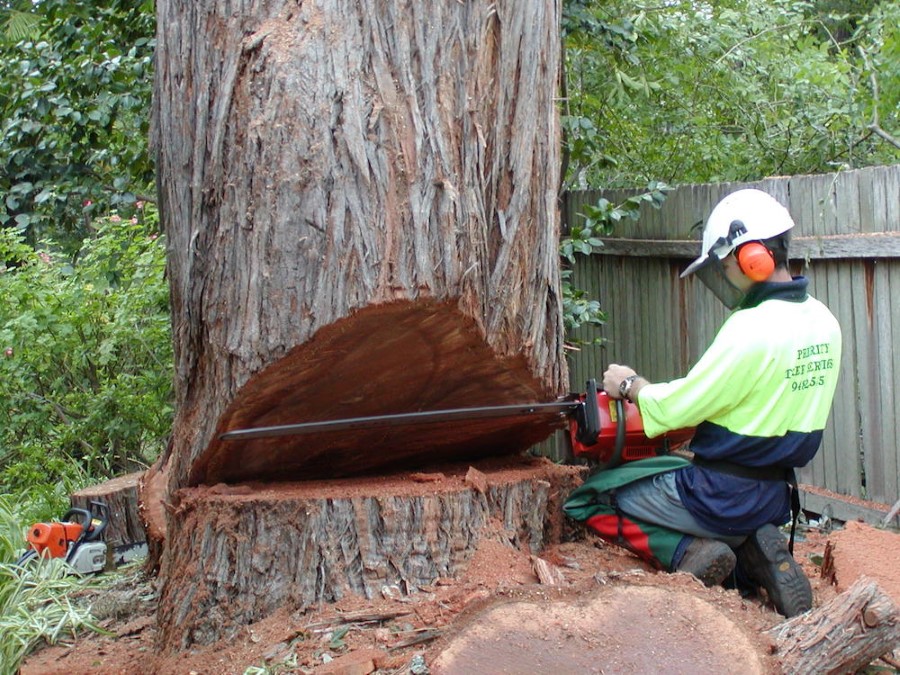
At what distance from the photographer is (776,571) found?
3590mm

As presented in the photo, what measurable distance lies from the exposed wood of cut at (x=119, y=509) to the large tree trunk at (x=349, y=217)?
6.29ft

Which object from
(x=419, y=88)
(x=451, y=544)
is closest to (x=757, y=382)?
(x=451, y=544)

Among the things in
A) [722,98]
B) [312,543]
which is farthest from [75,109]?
[722,98]

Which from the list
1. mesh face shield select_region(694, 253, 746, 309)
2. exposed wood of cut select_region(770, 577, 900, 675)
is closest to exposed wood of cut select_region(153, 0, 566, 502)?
mesh face shield select_region(694, 253, 746, 309)

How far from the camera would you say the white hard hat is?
355 cm

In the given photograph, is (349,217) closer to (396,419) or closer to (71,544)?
(396,419)

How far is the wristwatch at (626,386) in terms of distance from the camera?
3684 mm

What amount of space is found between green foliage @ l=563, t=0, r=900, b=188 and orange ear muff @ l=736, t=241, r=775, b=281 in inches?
130

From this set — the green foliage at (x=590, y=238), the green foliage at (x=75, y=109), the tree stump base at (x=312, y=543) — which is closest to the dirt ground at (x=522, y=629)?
the tree stump base at (x=312, y=543)

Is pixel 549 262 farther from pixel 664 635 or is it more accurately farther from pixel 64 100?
pixel 64 100

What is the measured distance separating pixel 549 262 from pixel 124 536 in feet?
10.4

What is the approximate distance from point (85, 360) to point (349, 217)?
4.72 meters

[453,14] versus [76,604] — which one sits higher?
[453,14]

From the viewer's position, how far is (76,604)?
435cm
